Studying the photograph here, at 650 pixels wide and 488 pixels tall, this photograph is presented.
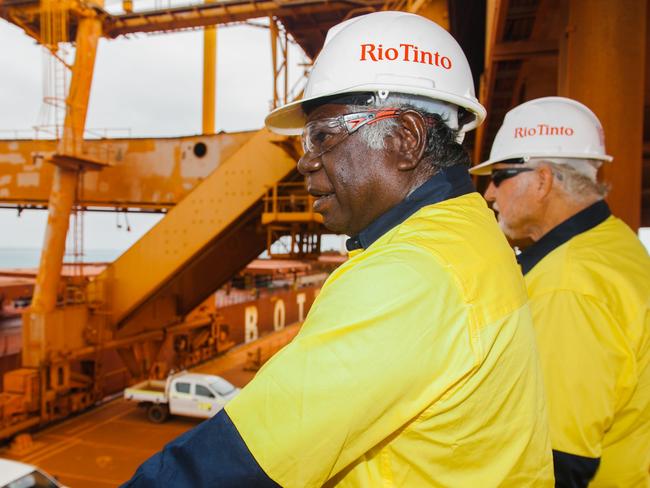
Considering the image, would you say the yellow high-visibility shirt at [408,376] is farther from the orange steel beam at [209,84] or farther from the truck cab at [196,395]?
the orange steel beam at [209,84]

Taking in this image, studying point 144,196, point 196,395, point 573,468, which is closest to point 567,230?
point 573,468

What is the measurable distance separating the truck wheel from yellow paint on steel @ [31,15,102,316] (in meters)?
2.88

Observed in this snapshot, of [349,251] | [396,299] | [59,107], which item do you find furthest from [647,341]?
[59,107]

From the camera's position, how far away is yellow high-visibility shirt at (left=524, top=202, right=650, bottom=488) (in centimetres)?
191

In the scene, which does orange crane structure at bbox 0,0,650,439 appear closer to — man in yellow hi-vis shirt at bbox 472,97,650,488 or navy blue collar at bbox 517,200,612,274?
man in yellow hi-vis shirt at bbox 472,97,650,488

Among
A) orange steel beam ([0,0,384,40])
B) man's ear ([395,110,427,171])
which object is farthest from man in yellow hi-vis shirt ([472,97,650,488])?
orange steel beam ([0,0,384,40])

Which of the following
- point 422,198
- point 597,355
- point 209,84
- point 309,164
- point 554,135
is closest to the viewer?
point 422,198

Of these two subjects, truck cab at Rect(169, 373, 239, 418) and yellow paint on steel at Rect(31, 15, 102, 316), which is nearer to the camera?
yellow paint on steel at Rect(31, 15, 102, 316)

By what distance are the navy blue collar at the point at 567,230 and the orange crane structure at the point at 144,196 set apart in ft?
15.5

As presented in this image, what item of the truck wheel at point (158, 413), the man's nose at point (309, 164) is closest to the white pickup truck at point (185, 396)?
the truck wheel at point (158, 413)

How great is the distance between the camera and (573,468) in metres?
1.94

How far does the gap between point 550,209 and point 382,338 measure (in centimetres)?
193

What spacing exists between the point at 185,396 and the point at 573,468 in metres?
9.79

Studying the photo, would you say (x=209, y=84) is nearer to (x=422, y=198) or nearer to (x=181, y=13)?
(x=181, y=13)
